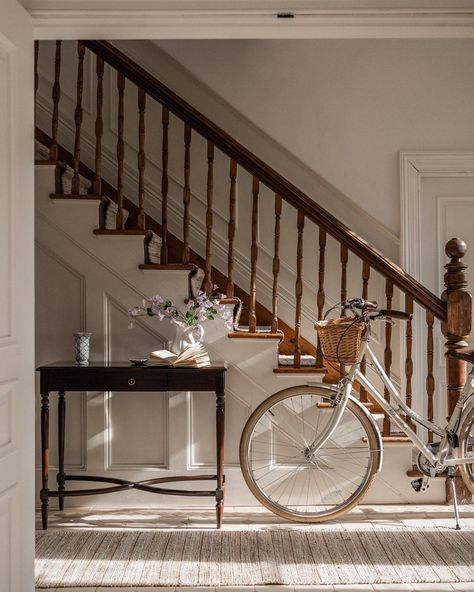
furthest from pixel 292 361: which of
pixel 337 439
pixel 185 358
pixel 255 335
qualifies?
pixel 185 358

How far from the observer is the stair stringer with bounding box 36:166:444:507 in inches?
163

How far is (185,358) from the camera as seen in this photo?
3.77 meters

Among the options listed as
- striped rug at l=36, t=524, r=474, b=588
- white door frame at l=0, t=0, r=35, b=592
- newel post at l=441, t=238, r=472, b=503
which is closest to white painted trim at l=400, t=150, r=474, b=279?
newel post at l=441, t=238, r=472, b=503

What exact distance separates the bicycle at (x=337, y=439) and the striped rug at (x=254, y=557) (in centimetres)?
22

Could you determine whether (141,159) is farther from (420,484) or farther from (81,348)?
(420,484)


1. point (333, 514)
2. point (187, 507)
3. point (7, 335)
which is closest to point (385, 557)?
point (333, 514)

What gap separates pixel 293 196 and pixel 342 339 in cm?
87

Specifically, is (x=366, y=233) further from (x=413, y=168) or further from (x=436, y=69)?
(x=436, y=69)

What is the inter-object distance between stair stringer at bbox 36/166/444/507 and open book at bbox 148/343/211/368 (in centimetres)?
33

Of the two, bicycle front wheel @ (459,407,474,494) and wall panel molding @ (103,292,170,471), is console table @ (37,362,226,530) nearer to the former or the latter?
wall panel molding @ (103,292,170,471)

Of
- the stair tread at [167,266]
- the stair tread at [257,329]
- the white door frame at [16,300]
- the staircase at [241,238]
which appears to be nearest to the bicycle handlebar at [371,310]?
the staircase at [241,238]

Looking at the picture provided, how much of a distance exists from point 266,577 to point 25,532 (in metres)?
1.10

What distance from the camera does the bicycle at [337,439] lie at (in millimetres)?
3684

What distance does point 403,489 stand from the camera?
4.19 metres
